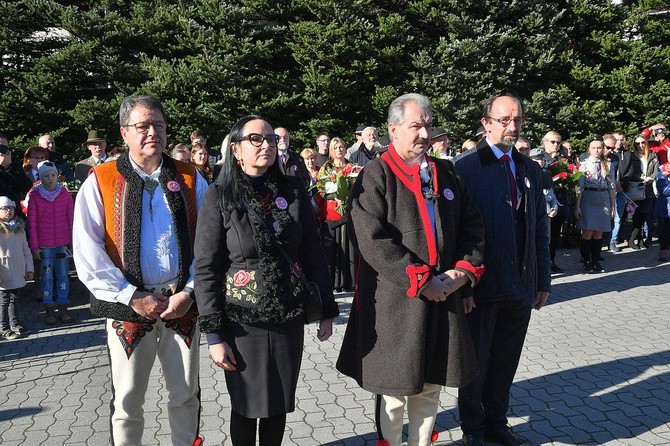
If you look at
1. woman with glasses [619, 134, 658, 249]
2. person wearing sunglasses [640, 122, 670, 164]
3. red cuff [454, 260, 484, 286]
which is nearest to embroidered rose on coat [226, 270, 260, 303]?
red cuff [454, 260, 484, 286]

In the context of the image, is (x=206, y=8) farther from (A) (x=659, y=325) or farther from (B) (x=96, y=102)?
(A) (x=659, y=325)

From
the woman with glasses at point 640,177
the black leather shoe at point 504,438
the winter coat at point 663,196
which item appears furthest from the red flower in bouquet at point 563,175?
the black leather shoe at point 504,438

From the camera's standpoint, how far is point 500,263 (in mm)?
4035

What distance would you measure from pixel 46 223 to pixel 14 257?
0.69 metres

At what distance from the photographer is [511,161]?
421cm

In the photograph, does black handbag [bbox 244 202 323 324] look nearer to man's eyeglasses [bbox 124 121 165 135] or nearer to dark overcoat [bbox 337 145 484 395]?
dark overcoat [bbox 337 145 484 395]

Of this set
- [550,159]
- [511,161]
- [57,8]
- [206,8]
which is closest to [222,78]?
[206,8]

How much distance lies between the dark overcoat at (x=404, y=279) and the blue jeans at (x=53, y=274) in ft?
16.8

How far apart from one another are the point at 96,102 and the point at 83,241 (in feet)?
45.1

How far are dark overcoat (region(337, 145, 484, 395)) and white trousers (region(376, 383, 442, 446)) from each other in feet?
0.52

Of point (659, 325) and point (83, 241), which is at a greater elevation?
point (83, 241)

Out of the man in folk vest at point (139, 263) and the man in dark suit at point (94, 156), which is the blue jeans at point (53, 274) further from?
the man in folk vest at point (139, 263)

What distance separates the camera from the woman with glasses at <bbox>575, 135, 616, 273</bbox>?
10172 millimetres

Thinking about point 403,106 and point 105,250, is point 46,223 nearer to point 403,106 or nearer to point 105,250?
point 105,250
